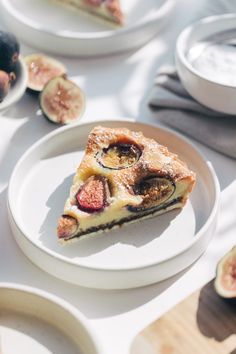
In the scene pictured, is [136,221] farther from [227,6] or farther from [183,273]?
[227,6]

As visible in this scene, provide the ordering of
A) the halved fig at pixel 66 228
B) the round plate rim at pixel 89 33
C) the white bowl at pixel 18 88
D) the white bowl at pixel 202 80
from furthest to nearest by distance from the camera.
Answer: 1. the round plate rim at pixel 89 33
2. the white bowl at pixel 18 88
3. the white bowl at pixel 202 80
4. the halved fig at pixel 66 228

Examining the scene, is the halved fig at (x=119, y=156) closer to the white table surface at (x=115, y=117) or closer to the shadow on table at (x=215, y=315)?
the white table surface at (x=115, y=117)

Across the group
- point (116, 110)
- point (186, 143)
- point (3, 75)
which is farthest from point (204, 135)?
point (3, 75)

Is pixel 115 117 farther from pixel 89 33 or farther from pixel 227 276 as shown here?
pixel 227 276

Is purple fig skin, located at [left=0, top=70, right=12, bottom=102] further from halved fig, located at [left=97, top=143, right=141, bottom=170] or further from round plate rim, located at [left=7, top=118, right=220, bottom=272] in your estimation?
halved fig, located at [left=97, top=143, right=141, bottom=170]

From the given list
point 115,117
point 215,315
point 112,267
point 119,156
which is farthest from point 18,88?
point 215,315

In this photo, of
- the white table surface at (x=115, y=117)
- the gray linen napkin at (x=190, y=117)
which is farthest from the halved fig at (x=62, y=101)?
the gray linen napkin at (x=190, y=117)

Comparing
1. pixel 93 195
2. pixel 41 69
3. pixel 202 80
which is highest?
pixel 202 80
